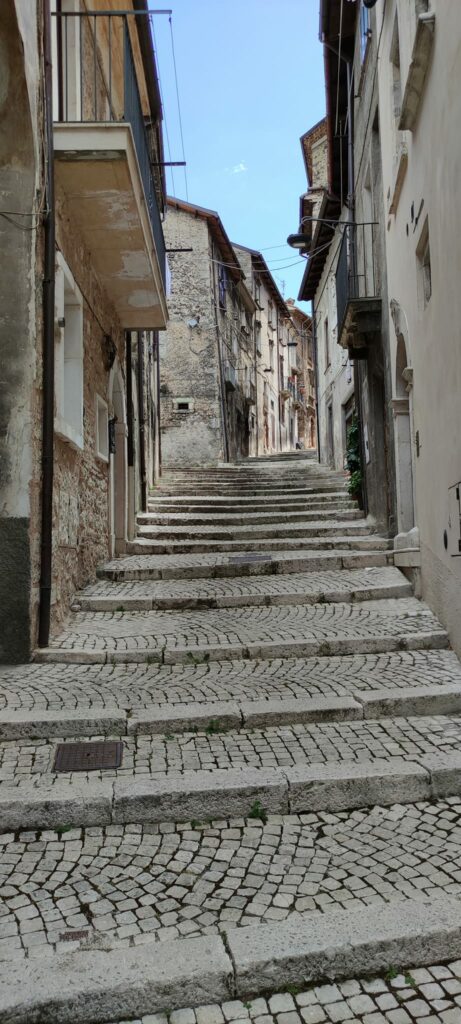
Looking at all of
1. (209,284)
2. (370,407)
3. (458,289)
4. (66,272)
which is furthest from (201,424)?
(458,289)

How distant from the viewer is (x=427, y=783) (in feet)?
12.0

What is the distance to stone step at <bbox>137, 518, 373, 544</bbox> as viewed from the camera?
10.1 meters

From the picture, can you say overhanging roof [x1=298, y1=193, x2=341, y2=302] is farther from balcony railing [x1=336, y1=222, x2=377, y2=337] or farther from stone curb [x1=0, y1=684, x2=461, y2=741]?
stone curb [x1=0, y1=684, x2=461, y2=741]

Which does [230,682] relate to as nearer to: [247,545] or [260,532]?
[247,545]

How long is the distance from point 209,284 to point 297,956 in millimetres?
21608

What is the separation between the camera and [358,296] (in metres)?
10.9

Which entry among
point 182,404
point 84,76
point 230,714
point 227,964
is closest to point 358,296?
point 84,76

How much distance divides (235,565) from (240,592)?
0.91 meters

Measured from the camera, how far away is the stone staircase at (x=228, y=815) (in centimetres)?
248

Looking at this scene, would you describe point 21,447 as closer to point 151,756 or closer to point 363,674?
point 151,756

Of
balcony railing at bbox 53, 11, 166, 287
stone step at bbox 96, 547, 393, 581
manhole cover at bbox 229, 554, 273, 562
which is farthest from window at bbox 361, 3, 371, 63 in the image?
manhole cover at bbox 229, 554, 273, 562

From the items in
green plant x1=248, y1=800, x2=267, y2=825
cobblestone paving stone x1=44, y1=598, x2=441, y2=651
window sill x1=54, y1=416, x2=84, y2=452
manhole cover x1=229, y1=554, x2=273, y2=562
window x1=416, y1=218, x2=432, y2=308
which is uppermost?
window x1=416, y1=218, x2=432, y2=308

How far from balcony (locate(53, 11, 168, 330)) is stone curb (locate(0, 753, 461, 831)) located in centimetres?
499

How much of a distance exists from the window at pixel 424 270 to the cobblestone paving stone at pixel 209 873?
446 centimetres
